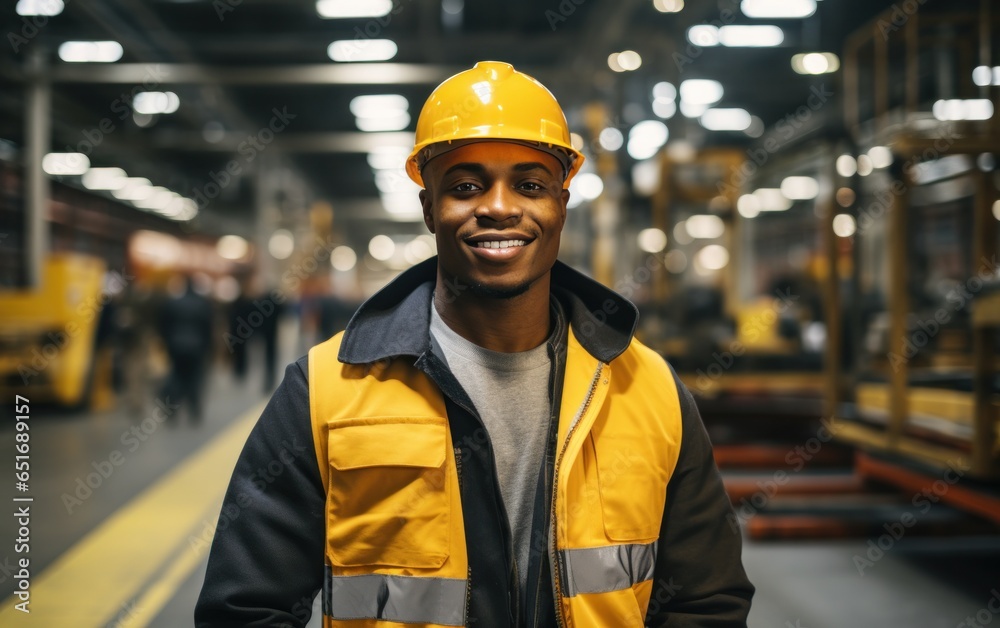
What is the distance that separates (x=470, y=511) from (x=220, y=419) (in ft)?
32.8

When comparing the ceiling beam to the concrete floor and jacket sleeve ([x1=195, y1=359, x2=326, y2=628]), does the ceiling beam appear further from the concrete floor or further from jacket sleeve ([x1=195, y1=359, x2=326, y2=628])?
jacket sleeve ([x1=195, y1=359, x2=326, y2=628])

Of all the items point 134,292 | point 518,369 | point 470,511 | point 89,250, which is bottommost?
point 470,511

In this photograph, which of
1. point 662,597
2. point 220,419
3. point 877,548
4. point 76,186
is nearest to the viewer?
point 662,597

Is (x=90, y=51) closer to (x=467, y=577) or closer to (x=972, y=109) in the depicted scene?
(x=972, y=109)

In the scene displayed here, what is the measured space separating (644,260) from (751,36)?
A: 4.57 m

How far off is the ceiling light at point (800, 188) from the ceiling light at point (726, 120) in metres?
5.89

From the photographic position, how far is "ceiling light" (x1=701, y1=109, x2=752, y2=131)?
20125mm

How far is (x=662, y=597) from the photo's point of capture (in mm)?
1731

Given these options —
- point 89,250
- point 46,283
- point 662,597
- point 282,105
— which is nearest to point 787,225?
point 282,105

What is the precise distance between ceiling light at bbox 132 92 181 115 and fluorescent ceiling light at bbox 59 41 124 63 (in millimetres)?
2595

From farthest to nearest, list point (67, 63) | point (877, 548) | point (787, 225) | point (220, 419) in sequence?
point (787, 225)
point (67, 63)
point (220, 419)
point (877, 548)

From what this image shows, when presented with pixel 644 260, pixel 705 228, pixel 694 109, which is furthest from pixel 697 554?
pixel 705 228

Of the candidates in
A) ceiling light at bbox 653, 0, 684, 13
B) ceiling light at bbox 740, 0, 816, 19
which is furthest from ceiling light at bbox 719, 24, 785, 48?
ceiling light at bbox 653, 0, 684, 13

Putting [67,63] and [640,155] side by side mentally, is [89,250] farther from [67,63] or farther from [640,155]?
[640,155]
